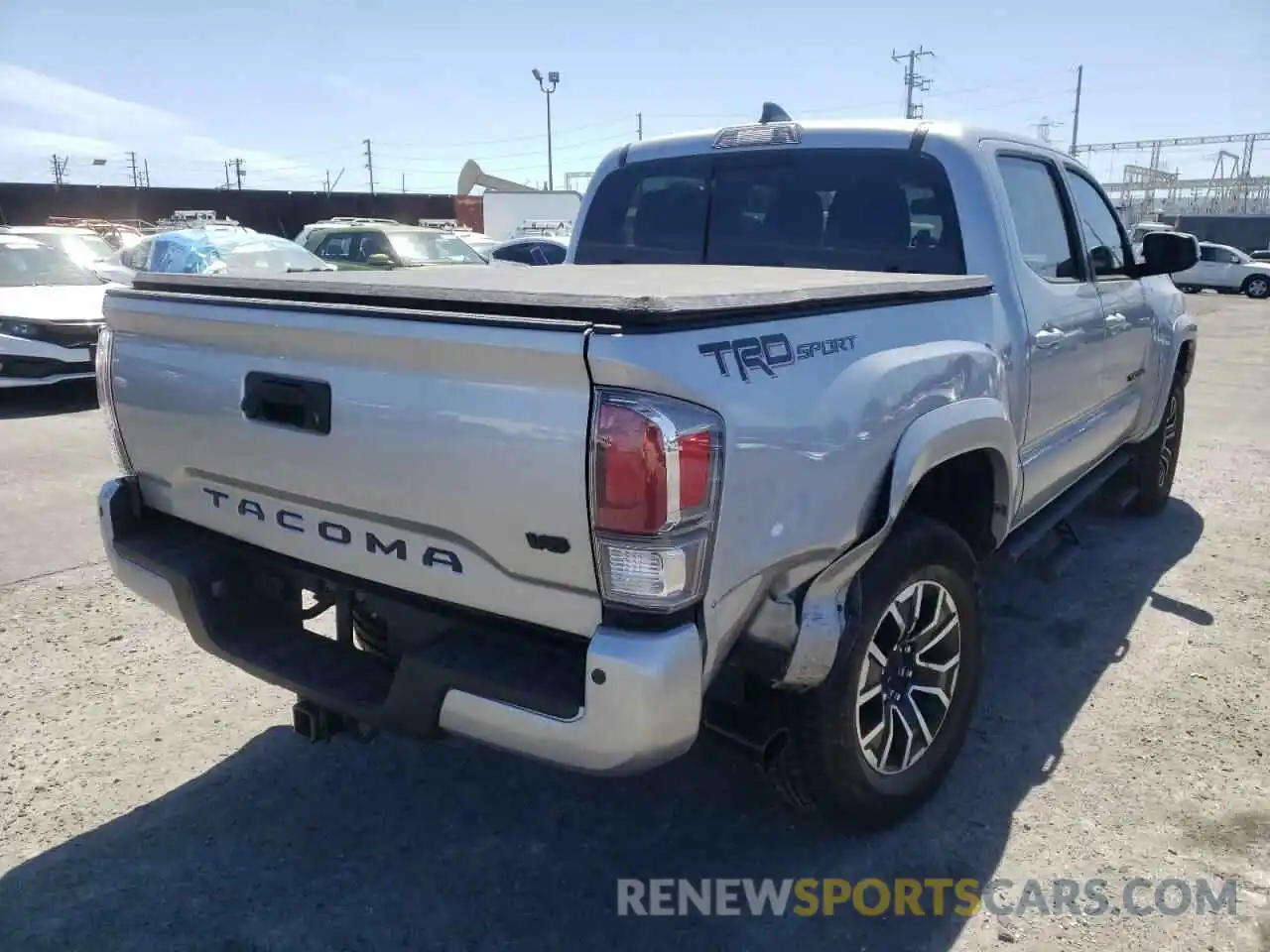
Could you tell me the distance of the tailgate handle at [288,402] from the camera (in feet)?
7.38

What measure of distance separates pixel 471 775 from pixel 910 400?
180 centimetres

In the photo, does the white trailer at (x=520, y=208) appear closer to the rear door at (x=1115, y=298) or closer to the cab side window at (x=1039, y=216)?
the rear door at (x=1115, y=298)

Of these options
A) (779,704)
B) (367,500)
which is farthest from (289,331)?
(779,704)

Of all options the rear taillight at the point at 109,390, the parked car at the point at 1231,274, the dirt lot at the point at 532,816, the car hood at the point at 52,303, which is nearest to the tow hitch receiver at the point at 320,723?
the dirt lot at the point at 532,816

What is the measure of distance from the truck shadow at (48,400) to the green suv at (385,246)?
426 cm

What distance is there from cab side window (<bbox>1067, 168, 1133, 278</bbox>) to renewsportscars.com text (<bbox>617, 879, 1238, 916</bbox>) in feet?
8.46

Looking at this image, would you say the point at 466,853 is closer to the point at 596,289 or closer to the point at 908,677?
the point at 908,677

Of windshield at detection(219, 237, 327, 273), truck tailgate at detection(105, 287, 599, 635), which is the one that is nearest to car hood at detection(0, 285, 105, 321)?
windshield at detection(219, 237, 327, 273)

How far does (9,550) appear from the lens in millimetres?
5016

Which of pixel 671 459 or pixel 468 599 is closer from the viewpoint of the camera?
pixel 671 459

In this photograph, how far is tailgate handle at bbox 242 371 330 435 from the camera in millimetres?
2250

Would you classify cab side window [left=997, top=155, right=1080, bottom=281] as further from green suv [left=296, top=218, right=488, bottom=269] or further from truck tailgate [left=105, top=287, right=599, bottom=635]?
green suv [left=296, top=218, right=488, bottom=269]

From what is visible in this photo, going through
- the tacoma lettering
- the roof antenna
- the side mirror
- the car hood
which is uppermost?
the roof antenna

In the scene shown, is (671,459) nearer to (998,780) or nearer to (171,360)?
A: (171,360)
